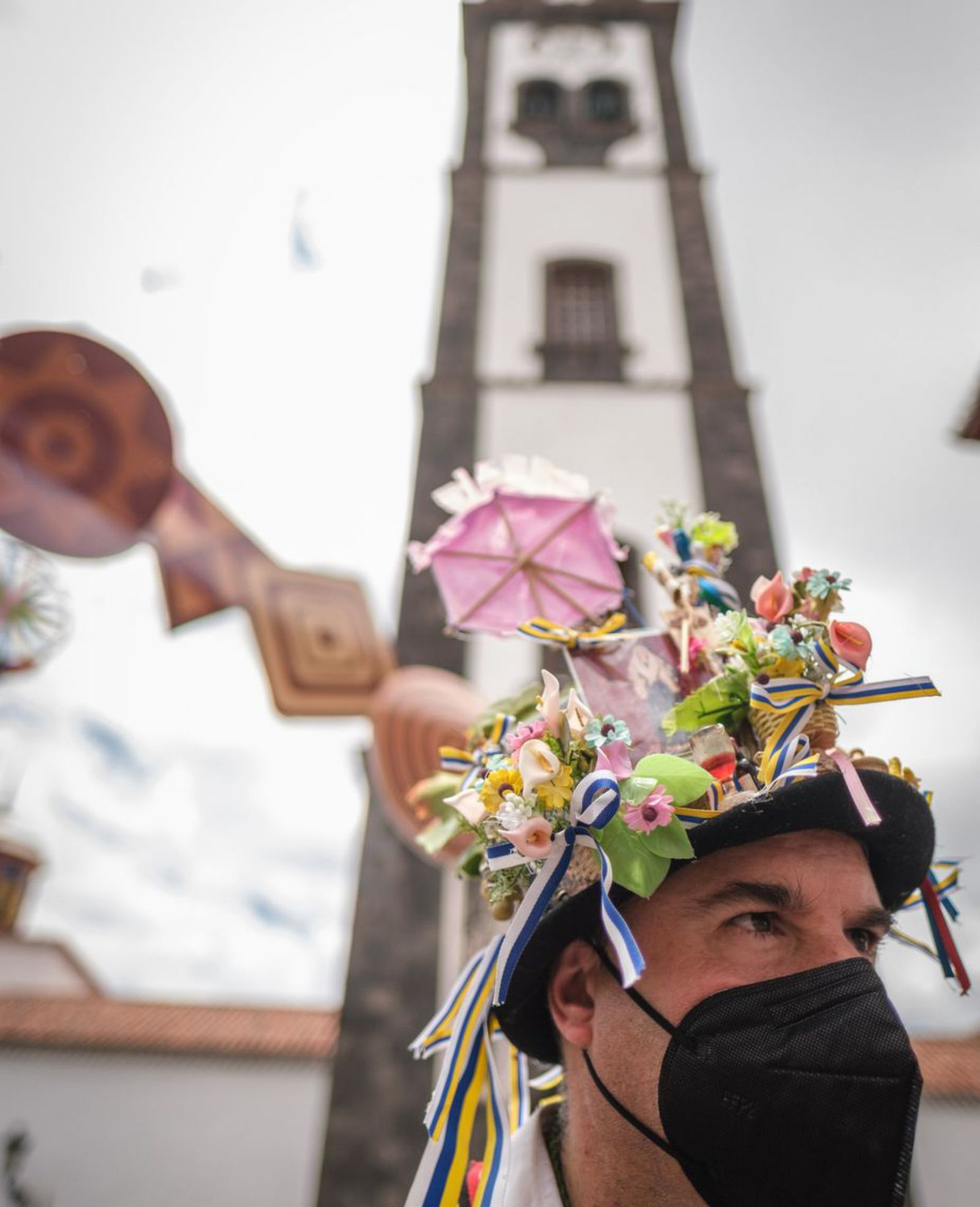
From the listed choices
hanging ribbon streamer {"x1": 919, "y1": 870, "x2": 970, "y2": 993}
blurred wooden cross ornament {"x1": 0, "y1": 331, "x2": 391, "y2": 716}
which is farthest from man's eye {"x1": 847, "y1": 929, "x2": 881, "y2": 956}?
blurred wooden cross ornament {"x1": 0, "y1": 331, "x2": 391, "y2": 716}

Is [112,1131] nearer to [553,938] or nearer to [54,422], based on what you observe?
[54,422]

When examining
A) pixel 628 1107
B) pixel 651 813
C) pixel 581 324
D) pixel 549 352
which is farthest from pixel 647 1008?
pixel 581 324

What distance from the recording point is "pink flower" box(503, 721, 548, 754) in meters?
1.79

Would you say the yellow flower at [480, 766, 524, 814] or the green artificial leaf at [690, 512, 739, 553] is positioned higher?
the green artificial leaf at [690, 512, 739, 553]

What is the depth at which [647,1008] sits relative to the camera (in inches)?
67.9

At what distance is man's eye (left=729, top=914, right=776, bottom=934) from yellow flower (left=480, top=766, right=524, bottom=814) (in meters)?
0.53

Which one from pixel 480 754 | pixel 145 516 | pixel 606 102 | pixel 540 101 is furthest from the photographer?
pixel 540 101

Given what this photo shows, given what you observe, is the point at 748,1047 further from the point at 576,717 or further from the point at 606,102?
the point at 606,102

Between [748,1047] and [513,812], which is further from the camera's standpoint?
[513,812]

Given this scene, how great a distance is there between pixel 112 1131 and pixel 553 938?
49.2 feet

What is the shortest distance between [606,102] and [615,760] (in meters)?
12.5

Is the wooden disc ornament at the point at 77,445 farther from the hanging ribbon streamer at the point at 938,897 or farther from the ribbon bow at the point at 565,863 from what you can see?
the hanging ribbon streamer at the point at 938,897

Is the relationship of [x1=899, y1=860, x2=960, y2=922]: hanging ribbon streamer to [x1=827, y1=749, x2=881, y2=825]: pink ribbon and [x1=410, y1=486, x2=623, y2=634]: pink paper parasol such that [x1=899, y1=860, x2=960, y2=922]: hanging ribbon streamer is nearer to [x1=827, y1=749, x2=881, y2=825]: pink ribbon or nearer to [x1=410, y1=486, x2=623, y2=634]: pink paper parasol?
[x1=827, y1=749, x2=881, y2=825]: pink ribbon

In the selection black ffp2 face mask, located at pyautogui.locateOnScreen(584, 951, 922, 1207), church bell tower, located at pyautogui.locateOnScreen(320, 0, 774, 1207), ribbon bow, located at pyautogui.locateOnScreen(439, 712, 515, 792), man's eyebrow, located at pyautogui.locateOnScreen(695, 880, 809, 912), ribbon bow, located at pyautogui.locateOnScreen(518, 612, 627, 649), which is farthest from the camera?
church bell tower, located at pyautogui.locateOnScreen(320, 0, 774, 1207)
